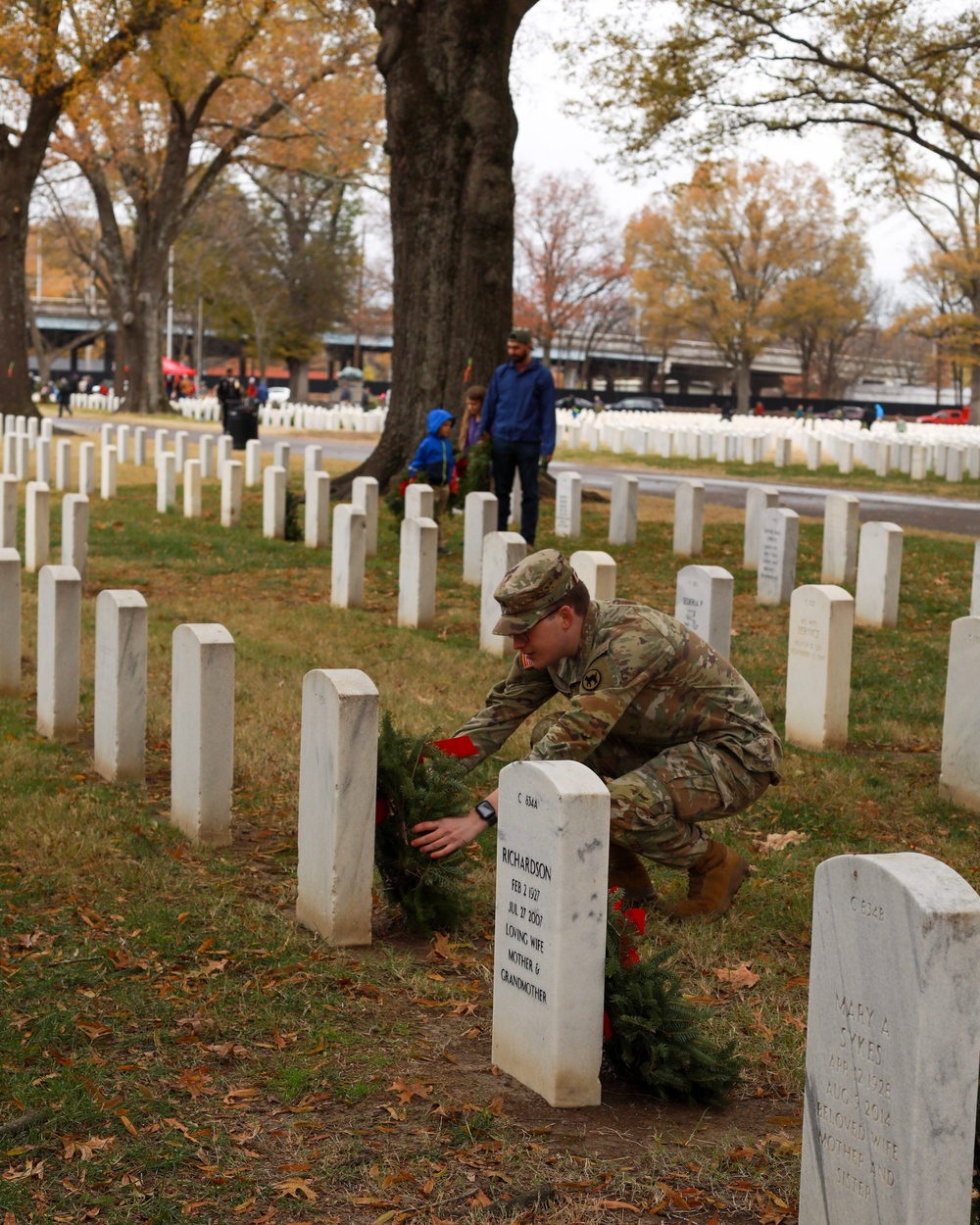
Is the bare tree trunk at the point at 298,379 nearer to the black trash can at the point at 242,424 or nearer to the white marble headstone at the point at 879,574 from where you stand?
the black trash can at the point at 242,424

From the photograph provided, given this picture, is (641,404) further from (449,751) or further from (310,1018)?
(310,1018)

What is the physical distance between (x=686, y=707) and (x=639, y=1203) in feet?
6.11

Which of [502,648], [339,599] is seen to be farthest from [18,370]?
[502,648]

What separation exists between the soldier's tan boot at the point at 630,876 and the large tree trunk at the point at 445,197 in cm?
1155

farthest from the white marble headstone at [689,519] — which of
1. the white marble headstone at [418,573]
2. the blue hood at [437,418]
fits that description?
the white marble headstone at [418,573]

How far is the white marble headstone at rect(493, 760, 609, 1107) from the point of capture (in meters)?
3.53

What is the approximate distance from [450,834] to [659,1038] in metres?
1.00

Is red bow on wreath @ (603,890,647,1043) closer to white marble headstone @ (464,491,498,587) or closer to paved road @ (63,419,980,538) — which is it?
white marble headstone @ (464,491,498,587)

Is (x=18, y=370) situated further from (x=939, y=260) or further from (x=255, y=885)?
(x=939, y=260)

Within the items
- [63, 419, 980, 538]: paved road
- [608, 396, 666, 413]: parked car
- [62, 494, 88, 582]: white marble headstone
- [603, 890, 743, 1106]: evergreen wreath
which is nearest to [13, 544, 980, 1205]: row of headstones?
[603, 890, 743, 1106]: evergreen wreath

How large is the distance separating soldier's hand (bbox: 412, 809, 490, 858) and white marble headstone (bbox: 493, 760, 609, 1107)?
0.59 meters

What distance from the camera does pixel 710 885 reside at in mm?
5086

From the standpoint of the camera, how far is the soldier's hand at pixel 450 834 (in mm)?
4441

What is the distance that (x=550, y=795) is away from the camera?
3518mm
